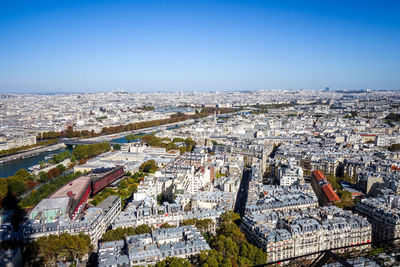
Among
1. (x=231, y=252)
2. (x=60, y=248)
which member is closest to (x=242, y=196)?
(x=231, y=252)

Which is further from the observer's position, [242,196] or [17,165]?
[17,165]

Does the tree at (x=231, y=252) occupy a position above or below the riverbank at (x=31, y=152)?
above

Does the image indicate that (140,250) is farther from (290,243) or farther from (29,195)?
(29,195)

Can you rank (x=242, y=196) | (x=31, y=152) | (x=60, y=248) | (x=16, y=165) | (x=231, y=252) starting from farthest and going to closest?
(x=31, y=152), (x=16, y=165), (x=242, y=196), (x=60, y=248), (x=231, y=252)

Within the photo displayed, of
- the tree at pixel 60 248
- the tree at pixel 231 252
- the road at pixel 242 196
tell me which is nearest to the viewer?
the tree at pixel 231 252

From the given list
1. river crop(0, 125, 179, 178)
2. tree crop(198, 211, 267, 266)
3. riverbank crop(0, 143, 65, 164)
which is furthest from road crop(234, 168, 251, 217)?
riverbank crop(0, 143, 65, 164)

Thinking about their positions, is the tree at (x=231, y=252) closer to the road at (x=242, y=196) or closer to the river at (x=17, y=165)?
the road at (x=242, y=196)

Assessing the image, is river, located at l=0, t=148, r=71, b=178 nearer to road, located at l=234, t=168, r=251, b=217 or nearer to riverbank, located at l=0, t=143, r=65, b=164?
riverbank, located at l=0, t=143, r=65, b=164

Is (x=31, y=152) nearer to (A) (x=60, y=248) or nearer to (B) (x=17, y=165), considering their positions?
(B) (x=17, y=165)

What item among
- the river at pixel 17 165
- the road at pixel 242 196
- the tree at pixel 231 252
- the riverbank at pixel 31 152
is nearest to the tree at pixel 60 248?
the tree at pixel 231 252

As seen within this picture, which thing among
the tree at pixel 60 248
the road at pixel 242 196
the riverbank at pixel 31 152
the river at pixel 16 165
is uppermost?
the tree at pixel 60 248

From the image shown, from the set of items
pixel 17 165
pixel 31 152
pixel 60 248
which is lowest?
pixel 17 165
